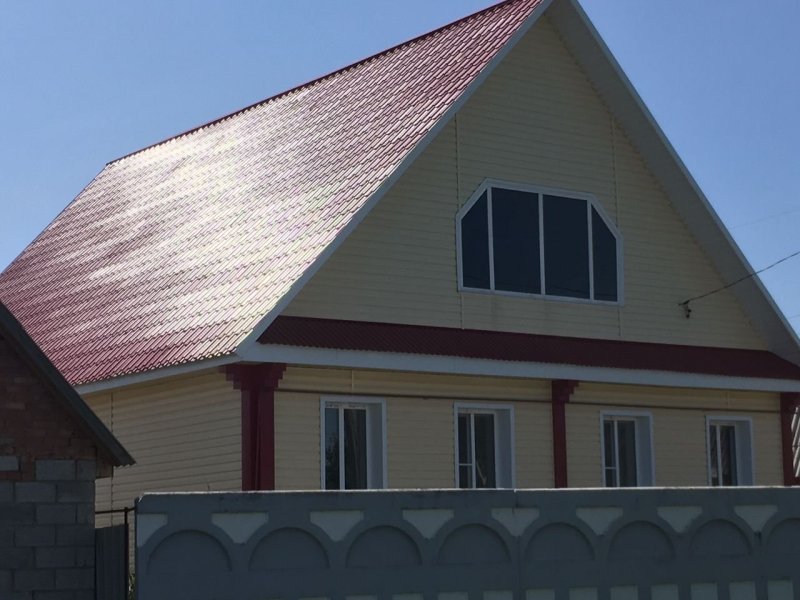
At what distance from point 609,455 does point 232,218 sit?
252 inches

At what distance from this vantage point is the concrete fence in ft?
39.3

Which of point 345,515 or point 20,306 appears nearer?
point 345,515

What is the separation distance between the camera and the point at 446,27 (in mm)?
23016

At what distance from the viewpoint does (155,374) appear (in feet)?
61.1

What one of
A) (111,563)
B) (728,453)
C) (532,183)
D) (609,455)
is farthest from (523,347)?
(111,563)

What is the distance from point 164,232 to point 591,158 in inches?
257

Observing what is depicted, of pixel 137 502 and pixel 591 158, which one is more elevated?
pixel 591 158

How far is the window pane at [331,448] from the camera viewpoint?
18781 mm

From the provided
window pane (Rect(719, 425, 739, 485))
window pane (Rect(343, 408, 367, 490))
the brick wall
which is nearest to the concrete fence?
the brick wall

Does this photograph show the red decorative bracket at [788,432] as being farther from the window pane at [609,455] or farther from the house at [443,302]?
the window pane at [609,455]

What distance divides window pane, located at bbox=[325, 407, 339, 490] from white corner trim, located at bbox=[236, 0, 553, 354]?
1.95 meters

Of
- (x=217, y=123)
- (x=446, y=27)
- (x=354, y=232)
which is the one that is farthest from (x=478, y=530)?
(x=217, y=123)

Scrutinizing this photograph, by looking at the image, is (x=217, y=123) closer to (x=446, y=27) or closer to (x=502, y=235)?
(x=446, y=27)

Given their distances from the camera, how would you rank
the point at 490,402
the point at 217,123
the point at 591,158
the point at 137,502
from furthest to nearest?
the point at 217,123 → the point at 591,158 → the point at 490,402 → the point at 137,502
